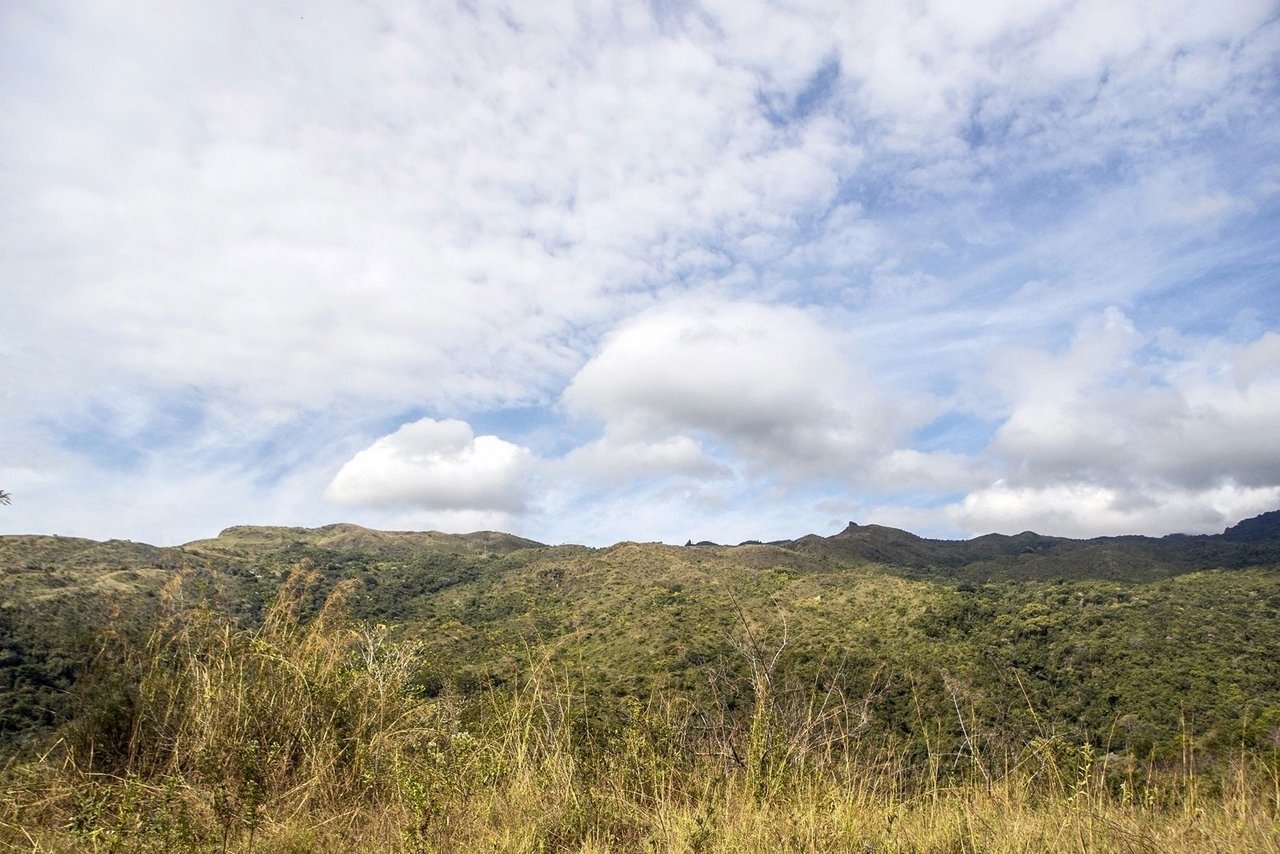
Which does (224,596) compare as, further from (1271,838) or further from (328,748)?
(1271,838)

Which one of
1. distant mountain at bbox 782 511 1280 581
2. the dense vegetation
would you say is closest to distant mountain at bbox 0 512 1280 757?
the dense vegetation

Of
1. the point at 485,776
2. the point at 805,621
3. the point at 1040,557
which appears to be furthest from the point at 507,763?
the point at 1040,557

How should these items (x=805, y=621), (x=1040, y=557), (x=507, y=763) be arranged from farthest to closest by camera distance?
(x=1040, y=557), (x=805, y=621), (x=507, y=763)

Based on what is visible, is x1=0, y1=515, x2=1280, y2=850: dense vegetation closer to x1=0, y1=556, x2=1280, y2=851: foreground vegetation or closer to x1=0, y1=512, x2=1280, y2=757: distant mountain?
x1=0, y1=556, x2=1280, y2=851: foreground vegetation

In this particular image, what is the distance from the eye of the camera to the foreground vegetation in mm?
3020

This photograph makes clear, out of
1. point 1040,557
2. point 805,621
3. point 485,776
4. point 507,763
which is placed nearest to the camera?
point 485,776

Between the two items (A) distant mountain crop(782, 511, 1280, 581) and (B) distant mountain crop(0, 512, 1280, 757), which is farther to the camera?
(A) distant mountain crop(782, 511, 1280, 581)

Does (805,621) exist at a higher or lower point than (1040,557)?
lower

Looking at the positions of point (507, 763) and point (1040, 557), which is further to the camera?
point (1040, 557)

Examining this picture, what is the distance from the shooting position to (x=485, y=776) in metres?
3.74

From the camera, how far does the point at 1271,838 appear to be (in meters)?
2.90

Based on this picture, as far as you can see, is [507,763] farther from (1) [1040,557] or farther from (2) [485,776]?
(1) [1040,557]

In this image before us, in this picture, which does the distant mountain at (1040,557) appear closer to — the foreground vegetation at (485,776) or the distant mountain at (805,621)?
the distant mountain at (805,621)

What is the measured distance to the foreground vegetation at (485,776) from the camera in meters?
3.02
